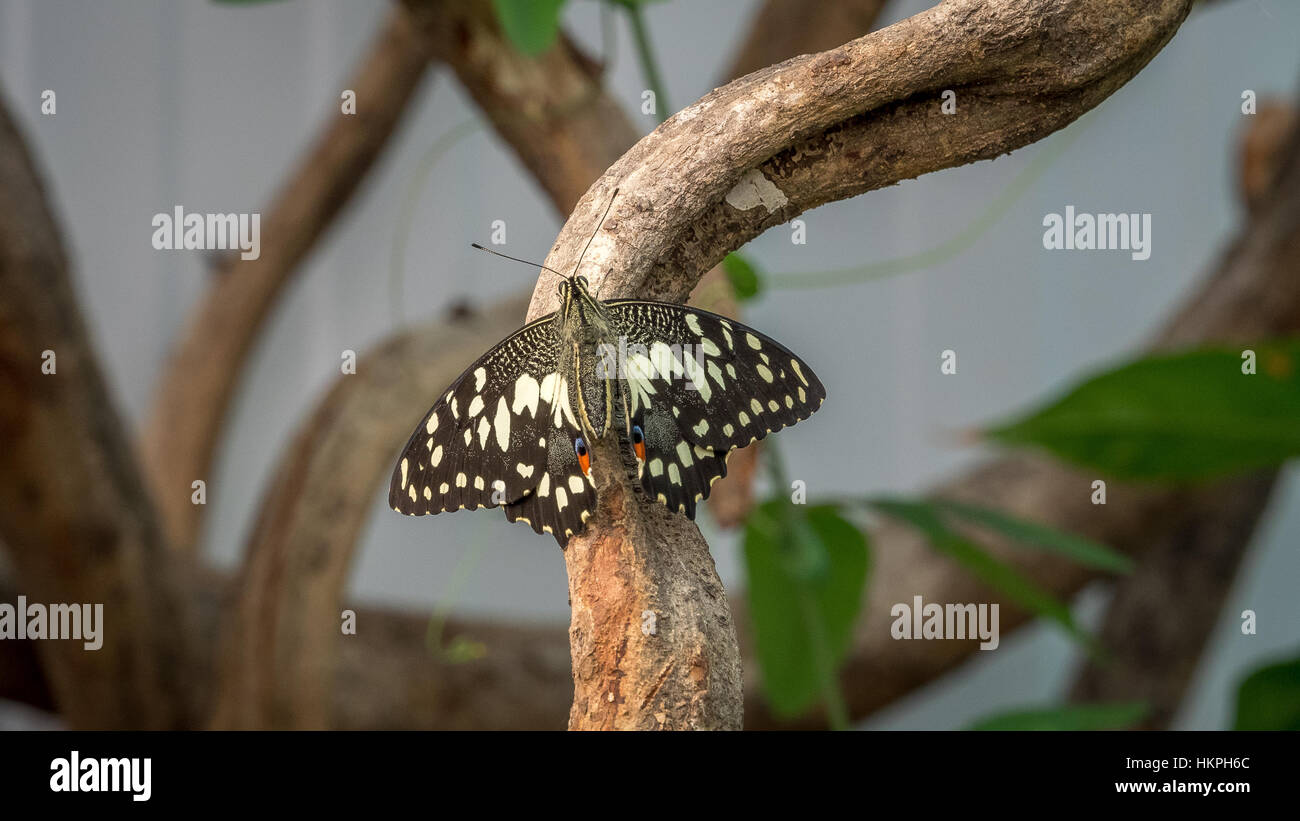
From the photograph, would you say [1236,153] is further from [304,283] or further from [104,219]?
[104,219]

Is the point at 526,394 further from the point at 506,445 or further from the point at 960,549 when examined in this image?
the point at 960,549

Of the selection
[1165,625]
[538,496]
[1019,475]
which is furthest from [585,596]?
[1165,625]

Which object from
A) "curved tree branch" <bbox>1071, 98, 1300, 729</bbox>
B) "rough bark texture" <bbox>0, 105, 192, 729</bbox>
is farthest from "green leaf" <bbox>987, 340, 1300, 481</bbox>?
"rough bark texture" <bbox>0, 105, 192, 729</bbox>

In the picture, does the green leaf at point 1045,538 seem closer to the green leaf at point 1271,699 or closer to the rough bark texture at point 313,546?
the green leaf at point 1271,699

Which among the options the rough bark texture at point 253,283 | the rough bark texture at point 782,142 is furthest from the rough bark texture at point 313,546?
the rough bark texture at point 253,283

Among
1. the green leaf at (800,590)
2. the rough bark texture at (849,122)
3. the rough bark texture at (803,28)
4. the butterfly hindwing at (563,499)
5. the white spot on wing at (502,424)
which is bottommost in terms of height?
the green leaf at (800,590)

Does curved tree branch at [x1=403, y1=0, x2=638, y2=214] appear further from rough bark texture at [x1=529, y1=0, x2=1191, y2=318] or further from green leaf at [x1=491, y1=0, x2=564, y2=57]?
rough bark texture at [x1=529, y1=0, x2=1191, y2=318]
